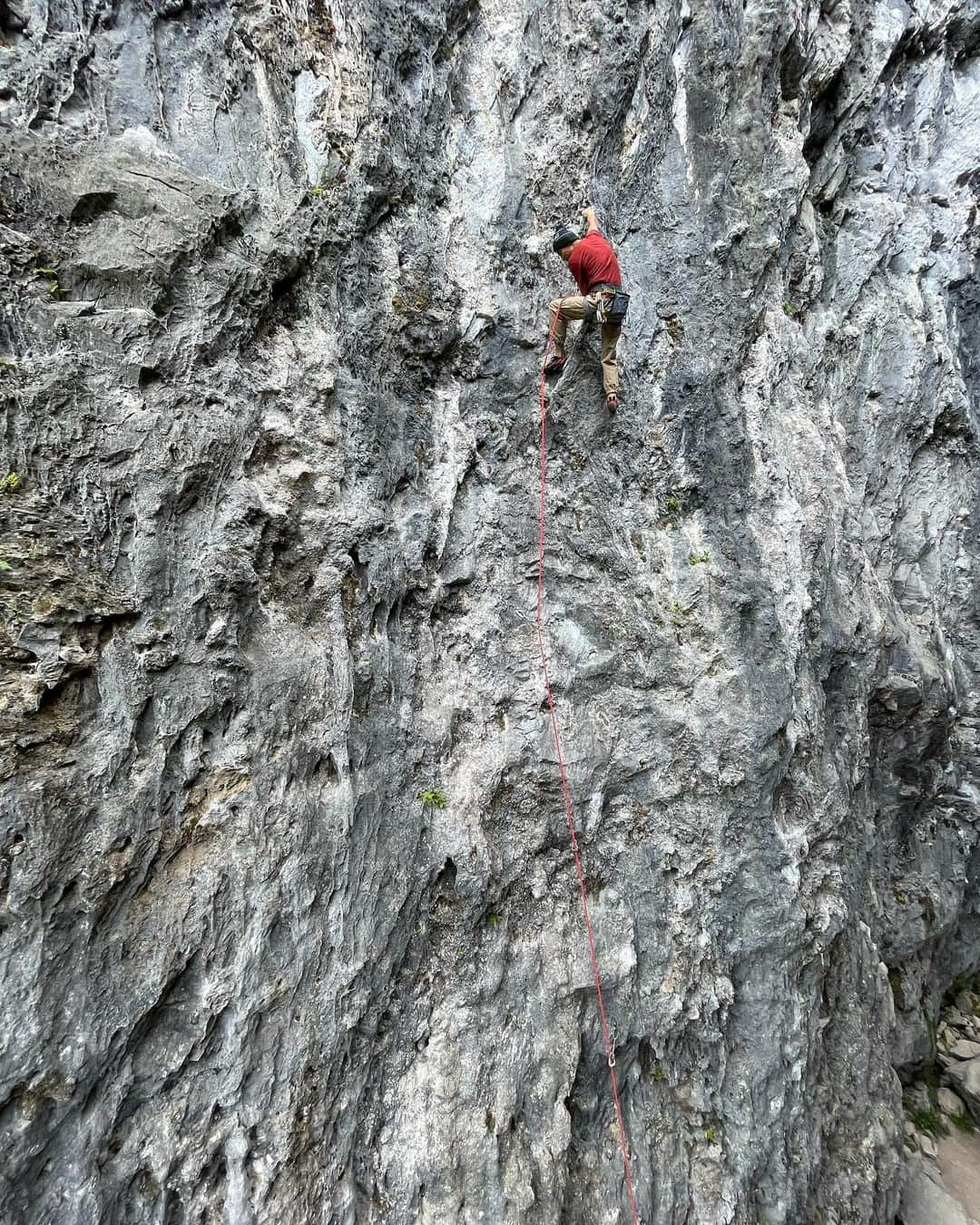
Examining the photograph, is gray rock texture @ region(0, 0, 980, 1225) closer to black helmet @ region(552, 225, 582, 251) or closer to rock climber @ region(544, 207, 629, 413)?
rock climber @ region(544, 207, 629, 413)

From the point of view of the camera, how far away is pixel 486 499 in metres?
5.32

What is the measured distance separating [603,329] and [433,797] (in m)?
4.43

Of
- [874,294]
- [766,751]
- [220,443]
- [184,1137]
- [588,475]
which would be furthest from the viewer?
[874,294]

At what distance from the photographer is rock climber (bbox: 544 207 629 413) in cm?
511

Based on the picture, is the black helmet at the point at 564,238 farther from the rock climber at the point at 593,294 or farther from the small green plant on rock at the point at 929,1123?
the small green plant on rock at the point at 929,1123

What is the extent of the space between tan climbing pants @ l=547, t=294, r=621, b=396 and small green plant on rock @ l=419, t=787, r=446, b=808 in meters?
3.93

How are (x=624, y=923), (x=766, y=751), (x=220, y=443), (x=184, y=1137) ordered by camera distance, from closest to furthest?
(x=184, y=1137) < (x=220, y=443) < (x=624, y=923) < (x=766, y=751)

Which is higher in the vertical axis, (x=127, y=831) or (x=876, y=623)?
(x=876, y=623)

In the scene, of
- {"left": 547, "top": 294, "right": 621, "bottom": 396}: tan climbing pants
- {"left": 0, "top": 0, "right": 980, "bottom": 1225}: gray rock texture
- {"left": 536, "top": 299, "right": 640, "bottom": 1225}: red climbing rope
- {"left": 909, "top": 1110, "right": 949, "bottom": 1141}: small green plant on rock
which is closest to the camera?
{"left": 0, "top": 0, "right": 980, "bottom": 1225}: gray rock texture

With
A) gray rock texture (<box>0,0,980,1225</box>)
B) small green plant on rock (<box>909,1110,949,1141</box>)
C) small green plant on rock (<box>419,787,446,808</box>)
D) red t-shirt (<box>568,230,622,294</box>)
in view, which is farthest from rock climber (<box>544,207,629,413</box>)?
small green plant on rock (<box>909,1110,949,1141</box>)

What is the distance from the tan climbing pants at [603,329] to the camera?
17.2 feet

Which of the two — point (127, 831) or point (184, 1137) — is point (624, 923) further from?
point (127, 831)

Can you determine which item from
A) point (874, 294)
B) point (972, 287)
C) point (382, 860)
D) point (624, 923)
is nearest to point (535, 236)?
point (874, 294)

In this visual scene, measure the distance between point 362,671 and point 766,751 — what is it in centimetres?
365
